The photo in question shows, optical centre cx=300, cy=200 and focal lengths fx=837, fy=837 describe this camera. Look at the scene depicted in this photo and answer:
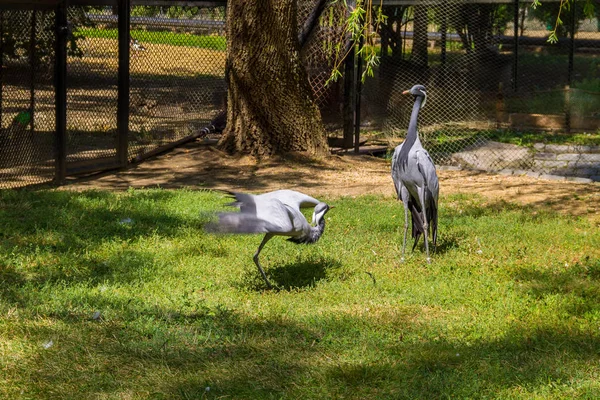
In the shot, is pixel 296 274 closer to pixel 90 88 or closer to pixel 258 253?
pixel 258 253

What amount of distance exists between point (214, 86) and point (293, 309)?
9921 mm

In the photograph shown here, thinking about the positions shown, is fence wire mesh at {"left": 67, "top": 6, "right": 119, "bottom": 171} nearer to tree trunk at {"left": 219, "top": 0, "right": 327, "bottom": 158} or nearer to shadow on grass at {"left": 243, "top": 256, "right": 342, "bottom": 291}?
tree trunk at {"left": 219, "top": 0, "right": 327, "bottom": 158}

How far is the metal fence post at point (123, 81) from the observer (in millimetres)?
10898

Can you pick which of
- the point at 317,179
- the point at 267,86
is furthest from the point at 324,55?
the point at 317,179

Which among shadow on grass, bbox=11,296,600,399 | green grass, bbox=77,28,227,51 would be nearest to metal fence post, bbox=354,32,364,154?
green grass, bbox=77,28,227,51

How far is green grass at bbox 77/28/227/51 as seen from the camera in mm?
10909

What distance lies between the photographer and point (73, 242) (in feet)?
24.1

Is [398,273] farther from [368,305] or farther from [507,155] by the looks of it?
[507,155]

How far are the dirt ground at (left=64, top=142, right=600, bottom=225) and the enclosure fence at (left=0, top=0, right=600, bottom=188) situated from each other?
0.42 meters

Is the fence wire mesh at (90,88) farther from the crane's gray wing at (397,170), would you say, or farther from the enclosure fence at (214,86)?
the crane's gray wing at (397,170)

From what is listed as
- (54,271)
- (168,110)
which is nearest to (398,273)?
(54,271)

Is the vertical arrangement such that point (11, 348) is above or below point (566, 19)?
below

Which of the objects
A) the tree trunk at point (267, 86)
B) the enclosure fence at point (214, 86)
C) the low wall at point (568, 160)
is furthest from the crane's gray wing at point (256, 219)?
the low wall at point (568, 160)

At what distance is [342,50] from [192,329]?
7907 millimetres
